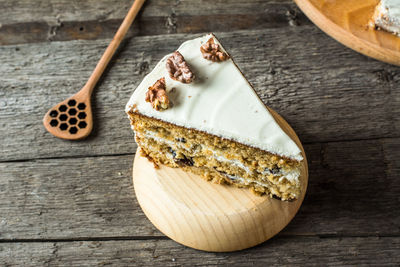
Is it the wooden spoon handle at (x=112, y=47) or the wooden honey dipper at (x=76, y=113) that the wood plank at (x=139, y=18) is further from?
the wooden honey dipper at (x=76, y=113)

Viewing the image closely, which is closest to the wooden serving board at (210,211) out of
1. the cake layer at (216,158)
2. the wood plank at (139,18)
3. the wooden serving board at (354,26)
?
the cake layer at (216,158)

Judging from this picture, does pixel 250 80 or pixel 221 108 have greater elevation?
pixel 221 108

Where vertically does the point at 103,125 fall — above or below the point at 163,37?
below

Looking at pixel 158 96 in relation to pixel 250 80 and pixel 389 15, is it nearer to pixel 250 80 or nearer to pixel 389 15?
pixel 250 80

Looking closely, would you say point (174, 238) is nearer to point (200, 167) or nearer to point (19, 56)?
point (200, 167)

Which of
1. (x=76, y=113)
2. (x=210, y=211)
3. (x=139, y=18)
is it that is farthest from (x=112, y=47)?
(x=210, y=211)

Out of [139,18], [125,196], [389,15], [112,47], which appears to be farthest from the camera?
[139,18]

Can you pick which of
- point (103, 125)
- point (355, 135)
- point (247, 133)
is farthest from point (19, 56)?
point (355, 135)
